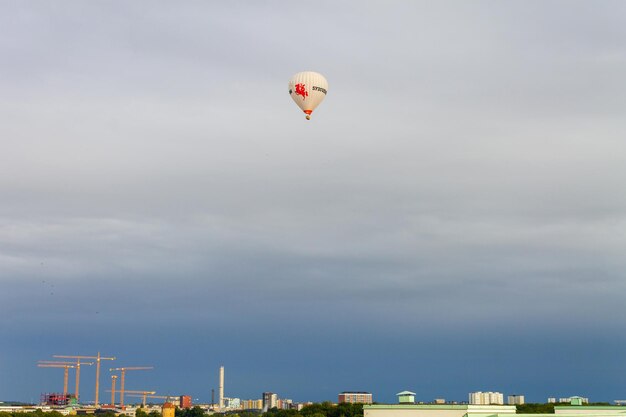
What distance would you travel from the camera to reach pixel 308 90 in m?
120

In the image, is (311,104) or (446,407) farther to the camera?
(311,104)

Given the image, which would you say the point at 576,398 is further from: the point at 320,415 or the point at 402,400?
the point at 320,415

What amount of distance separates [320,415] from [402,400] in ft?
266

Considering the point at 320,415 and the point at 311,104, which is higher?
the point at 311,104

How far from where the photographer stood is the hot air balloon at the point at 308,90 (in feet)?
394

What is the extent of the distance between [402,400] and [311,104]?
4197cm

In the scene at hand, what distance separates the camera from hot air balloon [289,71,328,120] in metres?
120

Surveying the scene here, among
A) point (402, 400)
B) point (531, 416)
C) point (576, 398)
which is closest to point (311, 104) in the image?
point (402, 400)

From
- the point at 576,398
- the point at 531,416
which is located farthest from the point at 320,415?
the point at 531,416

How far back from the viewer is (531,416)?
8688 cm

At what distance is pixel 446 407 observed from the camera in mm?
97938

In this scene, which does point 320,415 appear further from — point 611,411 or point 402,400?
point 611,411

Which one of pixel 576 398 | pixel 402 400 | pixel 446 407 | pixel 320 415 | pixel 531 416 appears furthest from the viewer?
pixel 320 415

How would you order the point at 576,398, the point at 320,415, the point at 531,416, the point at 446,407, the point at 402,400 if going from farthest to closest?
the point at 320,415
the point at 576,398
the point at 402,400
the point at 446,407
the point at 531,416
